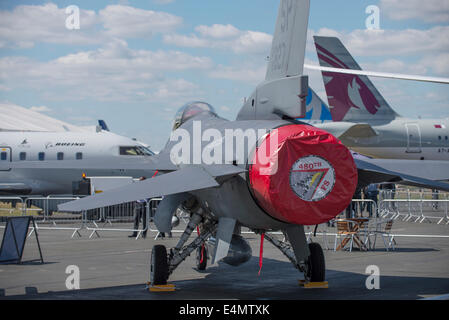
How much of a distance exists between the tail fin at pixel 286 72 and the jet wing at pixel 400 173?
1.25 meters

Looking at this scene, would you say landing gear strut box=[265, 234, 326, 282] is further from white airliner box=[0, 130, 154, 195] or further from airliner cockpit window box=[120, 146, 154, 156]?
airliner cockpit window box=[120, 146, 154, 156]

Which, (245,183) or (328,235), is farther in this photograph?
(328,235)

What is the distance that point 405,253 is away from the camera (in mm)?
14992

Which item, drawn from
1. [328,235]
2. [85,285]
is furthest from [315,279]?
[328,235]

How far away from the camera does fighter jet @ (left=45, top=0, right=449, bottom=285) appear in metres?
7.59

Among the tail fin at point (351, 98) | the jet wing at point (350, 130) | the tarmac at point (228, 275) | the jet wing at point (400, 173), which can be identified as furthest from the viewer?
the tail fin at point (351, 98)

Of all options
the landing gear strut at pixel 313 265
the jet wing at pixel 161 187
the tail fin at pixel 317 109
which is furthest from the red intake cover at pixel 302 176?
the tail fin at pixel 317 109

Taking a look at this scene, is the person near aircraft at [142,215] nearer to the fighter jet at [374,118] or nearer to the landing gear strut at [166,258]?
the landing gear strut at [166,258]

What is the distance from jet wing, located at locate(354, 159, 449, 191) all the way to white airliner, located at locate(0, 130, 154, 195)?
19.0 metres

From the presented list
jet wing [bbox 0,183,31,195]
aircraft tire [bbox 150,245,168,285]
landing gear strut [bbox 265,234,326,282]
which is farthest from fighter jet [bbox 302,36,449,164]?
aircraft tire [bbox 150,245,168,285]

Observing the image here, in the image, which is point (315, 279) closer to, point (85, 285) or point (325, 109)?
point (85, 285)

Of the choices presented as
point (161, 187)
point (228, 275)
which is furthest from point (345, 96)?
point (161, 187)

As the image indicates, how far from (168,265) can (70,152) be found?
19.0 metres

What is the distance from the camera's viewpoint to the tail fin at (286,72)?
8.71 meters
